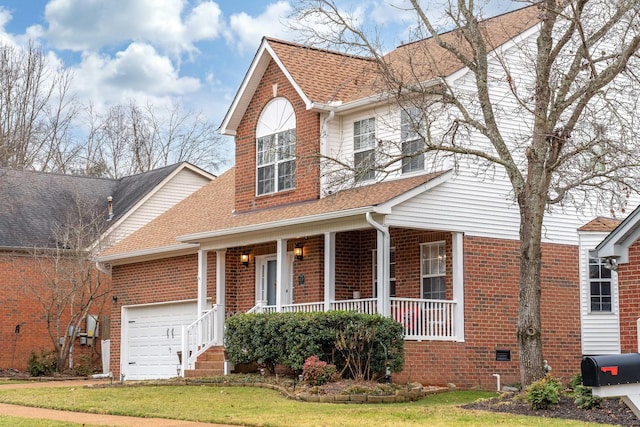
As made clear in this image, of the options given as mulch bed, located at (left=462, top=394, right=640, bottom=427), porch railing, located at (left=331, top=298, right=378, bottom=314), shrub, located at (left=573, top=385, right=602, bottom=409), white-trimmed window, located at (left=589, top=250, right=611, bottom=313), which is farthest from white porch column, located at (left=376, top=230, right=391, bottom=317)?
shrub, located at (left=573, top=385, right=602, bottom=409)

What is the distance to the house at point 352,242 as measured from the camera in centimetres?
2136

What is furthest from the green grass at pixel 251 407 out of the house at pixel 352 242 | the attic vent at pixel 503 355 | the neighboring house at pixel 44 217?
the neighboring house at pixel 44 217

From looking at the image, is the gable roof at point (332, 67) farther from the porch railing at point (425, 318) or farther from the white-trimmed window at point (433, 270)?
the porch railing at point (425, 318)

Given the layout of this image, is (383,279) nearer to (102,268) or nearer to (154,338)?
(154,338)

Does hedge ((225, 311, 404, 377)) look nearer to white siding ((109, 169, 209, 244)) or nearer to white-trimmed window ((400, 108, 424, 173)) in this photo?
white-trimmed window ((400, 108, 424, 173))

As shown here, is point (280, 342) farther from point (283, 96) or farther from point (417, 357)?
point (283, 96)

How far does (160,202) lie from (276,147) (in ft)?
43.7

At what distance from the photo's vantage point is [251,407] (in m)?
16.3

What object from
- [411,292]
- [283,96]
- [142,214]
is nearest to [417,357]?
[411,292]

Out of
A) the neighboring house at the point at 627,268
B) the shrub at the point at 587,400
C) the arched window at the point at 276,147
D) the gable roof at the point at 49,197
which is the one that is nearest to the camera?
the shrub at the point at 587,400

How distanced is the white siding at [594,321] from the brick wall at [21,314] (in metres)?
16.2

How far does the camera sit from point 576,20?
1620 centimetres

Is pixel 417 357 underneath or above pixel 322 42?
underneath

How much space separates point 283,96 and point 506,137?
18.7 feet
